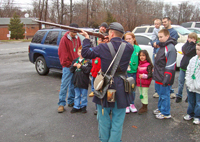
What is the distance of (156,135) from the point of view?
3.75m

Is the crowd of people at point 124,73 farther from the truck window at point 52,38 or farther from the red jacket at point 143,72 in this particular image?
the truck window at point 52,38

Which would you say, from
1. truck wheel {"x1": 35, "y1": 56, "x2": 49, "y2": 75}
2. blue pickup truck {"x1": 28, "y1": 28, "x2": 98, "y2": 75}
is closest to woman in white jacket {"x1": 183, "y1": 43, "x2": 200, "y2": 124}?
blue pickup truck {"x1": 28, "y1": 28, "x2": 98, "y2": 75}

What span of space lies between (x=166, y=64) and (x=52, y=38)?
17.3ft

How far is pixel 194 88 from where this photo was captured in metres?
4.20

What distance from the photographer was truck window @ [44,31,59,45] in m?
7.99

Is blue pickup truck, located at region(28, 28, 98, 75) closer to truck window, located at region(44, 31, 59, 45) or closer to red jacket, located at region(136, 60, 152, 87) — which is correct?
truck window, located at region(44, 31, 59, 45)

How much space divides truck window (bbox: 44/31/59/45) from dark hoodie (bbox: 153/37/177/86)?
4739 millimetres

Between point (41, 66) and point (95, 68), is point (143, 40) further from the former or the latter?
point (95, 68)

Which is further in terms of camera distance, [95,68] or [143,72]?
[143,72]

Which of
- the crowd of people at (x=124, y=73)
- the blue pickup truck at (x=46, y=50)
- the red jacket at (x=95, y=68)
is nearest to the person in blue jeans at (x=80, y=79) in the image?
the crowd of people at (x=124, y=73)

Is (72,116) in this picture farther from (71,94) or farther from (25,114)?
(25,114)

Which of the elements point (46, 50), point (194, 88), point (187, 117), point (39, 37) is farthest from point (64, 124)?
point (39, 37)

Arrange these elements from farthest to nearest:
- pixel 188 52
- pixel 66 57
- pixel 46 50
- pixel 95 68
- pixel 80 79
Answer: pixel 46 50
pixel 188 52
pixel 66 57
pixel 80 79
pixel 95 68

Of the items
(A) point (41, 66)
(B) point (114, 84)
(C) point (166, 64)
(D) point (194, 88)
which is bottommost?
(A) point (41, 66)
